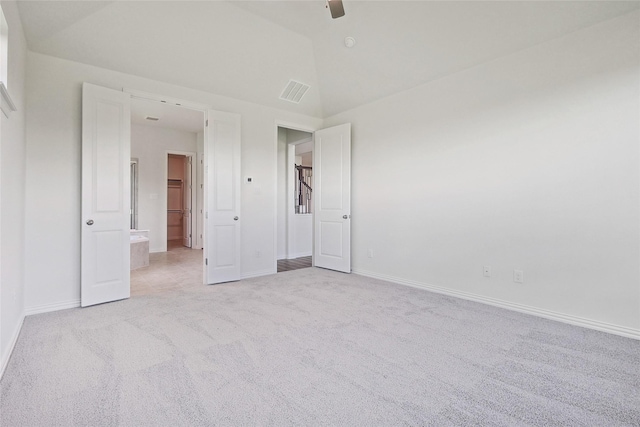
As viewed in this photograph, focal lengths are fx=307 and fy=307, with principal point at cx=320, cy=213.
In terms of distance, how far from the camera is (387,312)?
307cm

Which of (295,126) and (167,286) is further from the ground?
(295,126)

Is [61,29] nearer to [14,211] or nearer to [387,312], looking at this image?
[14,211]

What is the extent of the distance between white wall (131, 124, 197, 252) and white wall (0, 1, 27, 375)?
13.9ft

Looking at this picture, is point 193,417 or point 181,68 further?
point 181,68

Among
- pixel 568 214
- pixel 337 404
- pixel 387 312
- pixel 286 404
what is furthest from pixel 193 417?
pixel 568 214

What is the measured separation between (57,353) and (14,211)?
1187mm

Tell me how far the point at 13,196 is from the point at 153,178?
4.98 metres

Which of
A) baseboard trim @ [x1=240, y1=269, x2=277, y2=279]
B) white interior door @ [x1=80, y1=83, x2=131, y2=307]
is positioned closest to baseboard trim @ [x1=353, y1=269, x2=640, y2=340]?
baseboard trim @ [x1=240, y1=269, x2=277, y2=279]

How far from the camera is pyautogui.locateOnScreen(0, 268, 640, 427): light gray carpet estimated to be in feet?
5.11

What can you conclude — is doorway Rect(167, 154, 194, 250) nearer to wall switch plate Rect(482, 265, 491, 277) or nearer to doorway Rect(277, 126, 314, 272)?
doorway Rect(277, 126, 314, 272)

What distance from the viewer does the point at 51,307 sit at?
3094mm

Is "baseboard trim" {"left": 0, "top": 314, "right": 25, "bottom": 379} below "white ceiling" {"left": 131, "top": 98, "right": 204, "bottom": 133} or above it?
below

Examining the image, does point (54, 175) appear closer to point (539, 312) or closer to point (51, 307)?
point (51, 307)

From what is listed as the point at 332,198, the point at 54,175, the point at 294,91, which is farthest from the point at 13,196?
the point at 332,198
